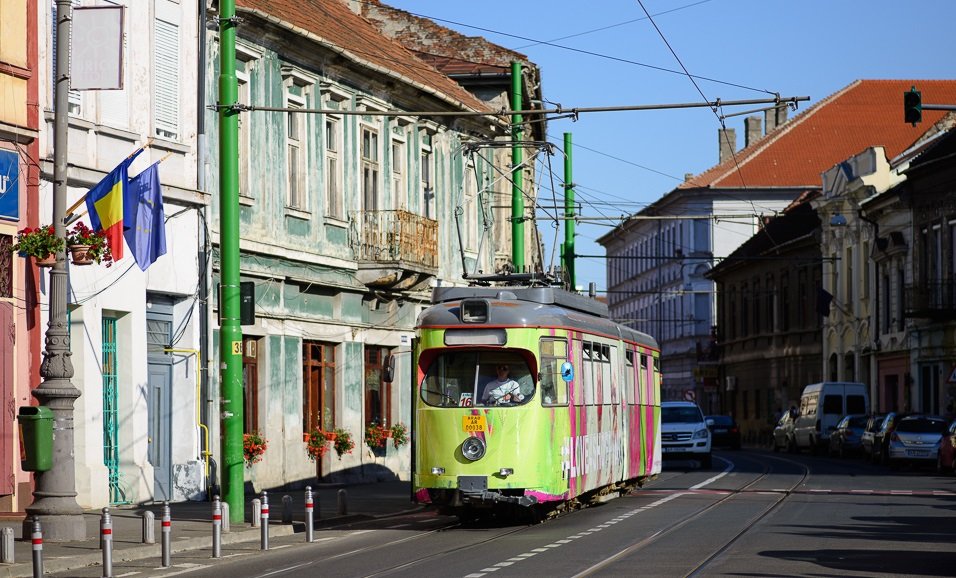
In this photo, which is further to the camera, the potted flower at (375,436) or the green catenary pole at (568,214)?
the green catenary pole at (568,214)

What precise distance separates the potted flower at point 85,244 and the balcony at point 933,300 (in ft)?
133

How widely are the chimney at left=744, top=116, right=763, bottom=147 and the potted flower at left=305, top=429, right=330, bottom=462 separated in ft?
269

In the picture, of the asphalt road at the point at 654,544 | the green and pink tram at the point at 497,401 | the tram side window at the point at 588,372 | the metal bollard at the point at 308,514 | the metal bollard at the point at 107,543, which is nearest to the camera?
the metal bollard at the point at 107,543

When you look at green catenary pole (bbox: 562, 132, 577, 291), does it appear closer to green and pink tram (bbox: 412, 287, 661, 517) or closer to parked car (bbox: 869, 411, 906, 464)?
parked car (bbox: 869, 411, 906, 464)

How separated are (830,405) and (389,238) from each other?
27425 mm

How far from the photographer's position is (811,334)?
79062 millimetres

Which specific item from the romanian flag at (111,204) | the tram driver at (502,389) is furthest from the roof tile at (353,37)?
the tram driver at (502,389)

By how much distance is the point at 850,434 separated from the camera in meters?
55.6

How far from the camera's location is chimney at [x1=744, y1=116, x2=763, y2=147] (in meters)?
114

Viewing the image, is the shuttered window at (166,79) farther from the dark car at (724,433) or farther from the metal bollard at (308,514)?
the dark car at (724,433)

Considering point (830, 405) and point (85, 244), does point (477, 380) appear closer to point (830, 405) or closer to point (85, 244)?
point (85, 244)

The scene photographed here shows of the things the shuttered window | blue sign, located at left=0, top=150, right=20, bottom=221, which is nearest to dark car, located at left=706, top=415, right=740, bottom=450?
the shuttered window

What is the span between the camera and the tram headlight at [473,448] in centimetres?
2264

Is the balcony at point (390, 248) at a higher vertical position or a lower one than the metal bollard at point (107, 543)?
higher
